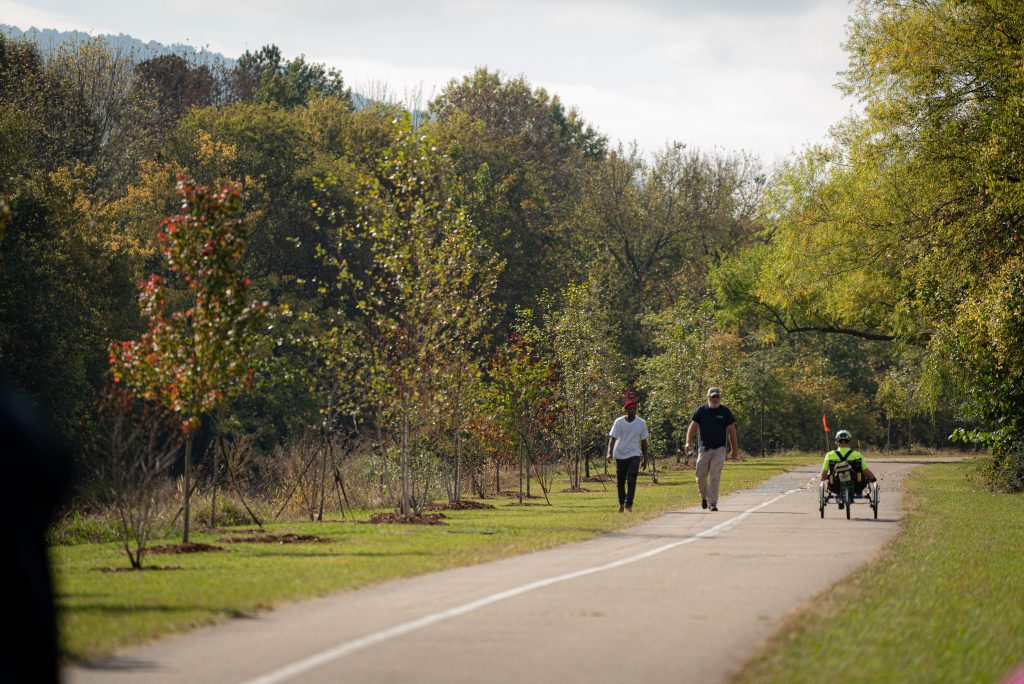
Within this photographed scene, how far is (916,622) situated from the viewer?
10180 millimetres

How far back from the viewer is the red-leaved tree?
17.7 metres

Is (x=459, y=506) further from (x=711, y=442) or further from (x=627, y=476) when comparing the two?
(x=711, y=442)

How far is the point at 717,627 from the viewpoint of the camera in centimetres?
955

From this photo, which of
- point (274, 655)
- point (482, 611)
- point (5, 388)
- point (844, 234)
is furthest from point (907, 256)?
point (5, 388)

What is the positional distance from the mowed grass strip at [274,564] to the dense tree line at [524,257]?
2.64 metres

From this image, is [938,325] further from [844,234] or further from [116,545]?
[116,545]

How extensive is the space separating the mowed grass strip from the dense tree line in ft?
8.66

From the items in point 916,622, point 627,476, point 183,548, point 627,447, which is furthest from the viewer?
point 627,476

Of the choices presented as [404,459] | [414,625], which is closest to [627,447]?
[404,459]

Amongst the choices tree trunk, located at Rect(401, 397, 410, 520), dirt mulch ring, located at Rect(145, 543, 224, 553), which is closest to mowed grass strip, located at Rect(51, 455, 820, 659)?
dirt mulch ring, located at Rect(145, 543, 224, 553)

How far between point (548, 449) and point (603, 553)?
75.5 ft

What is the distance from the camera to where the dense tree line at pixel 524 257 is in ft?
82.8

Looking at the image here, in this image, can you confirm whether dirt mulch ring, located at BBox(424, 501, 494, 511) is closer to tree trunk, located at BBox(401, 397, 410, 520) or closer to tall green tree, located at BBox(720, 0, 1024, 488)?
tree trunk, located at BBox(401, 397, 410, 520)

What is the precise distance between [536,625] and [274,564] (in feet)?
20.3
